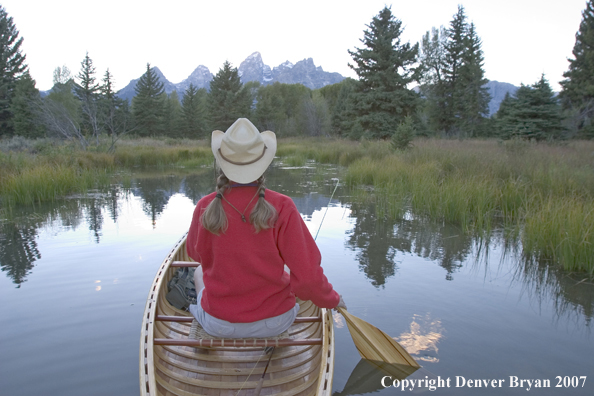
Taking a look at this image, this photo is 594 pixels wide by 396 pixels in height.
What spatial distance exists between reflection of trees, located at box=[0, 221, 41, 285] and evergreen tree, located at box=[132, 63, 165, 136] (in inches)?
1418

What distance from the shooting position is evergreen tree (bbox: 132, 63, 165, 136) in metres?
41.1

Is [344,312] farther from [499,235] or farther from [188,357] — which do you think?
[499,235]

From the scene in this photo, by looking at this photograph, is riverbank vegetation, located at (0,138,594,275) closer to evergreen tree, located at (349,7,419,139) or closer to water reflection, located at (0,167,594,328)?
water reflection, located at (0,167,594,328)

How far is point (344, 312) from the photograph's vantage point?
2.65 m

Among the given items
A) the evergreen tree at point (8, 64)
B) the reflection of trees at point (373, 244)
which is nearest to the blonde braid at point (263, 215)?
the reflection of trees at point (373, 244)

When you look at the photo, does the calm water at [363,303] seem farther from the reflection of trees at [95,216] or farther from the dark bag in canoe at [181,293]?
the dark bag in canoe at [181,293]

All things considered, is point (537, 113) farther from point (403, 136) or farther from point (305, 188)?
point (305, 188)

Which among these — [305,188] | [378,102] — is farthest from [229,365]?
[378,102]

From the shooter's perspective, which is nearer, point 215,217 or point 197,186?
point 215,217

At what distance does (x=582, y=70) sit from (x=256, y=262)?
30.3m

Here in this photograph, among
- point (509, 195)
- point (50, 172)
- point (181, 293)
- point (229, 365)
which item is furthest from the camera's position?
point (50, 172)

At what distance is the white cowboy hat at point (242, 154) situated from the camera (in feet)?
6.88

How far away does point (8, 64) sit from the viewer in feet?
105

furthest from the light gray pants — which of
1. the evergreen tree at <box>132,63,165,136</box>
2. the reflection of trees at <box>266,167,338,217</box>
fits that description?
the evergreen tree at <box>132,63,165,136</box>
